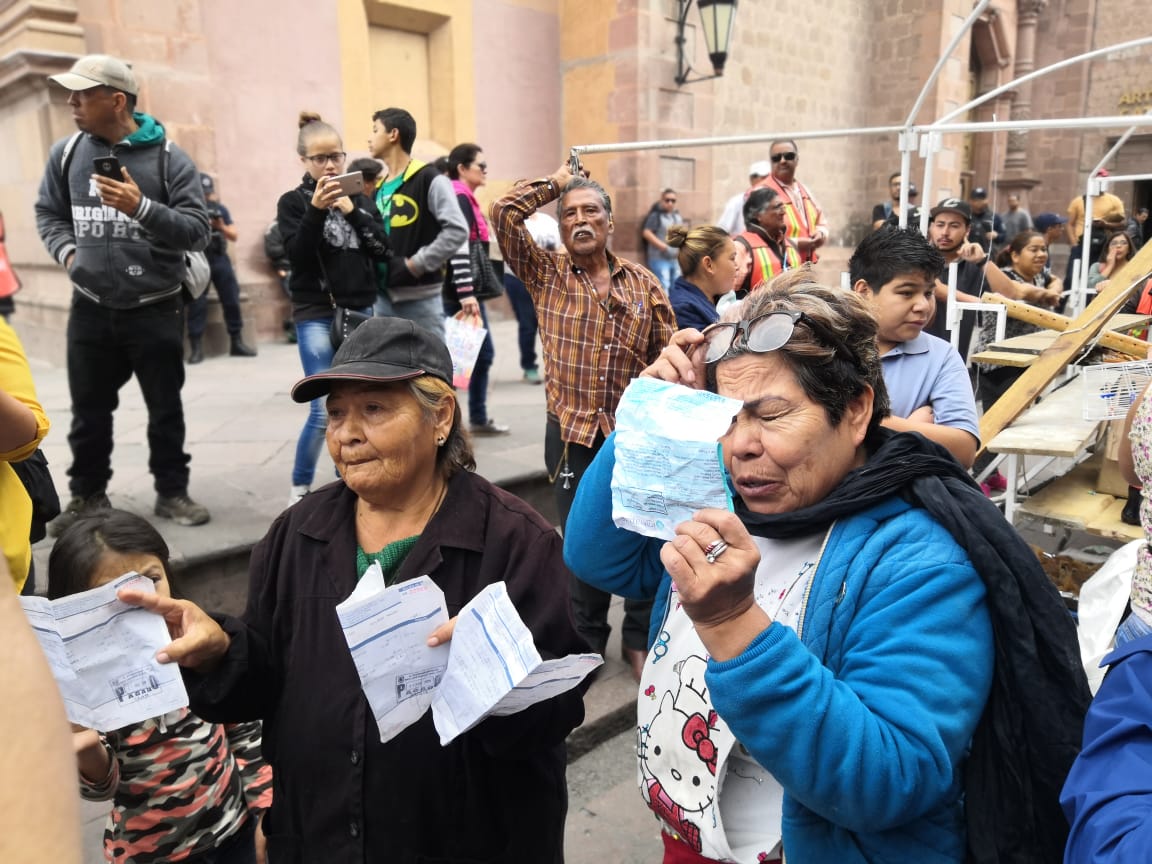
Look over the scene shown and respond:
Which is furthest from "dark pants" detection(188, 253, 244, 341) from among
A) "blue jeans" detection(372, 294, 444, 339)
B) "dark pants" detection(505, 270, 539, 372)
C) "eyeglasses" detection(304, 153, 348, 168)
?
"eyeglasses" detection(304, 153, 348, 168)

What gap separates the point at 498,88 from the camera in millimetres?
10734

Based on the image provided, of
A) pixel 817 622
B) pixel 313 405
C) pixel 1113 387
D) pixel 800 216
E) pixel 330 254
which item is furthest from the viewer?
pixel 800 216

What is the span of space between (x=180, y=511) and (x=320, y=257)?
A: 1.45 m

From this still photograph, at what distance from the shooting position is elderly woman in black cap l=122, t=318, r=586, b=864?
175cm

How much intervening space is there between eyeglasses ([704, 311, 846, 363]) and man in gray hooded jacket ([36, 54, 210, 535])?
299cm

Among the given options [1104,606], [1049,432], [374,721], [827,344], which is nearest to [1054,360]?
[1049,432]

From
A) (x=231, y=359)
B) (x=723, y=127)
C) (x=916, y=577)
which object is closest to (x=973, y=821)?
(x=916, y=577)

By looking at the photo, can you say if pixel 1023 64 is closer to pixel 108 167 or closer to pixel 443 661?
pixel 108 167

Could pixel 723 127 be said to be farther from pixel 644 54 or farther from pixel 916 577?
pixel 916 577

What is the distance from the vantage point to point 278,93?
8.77 m

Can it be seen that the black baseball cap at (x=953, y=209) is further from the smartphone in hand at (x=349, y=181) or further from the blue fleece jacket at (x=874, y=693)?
the blue fleece jacket at (x=874, y=693)

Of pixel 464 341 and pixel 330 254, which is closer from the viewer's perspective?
pixel 330 254

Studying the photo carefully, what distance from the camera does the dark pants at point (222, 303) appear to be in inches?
320

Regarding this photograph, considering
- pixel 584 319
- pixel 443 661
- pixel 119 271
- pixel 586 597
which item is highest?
pixel 119 271
